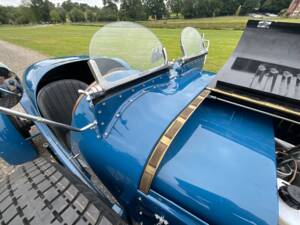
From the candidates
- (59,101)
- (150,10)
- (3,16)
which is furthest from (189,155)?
(3,16)

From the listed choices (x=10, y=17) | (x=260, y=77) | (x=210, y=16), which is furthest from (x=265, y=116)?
(x=10, y=17)

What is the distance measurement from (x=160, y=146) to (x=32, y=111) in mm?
1669

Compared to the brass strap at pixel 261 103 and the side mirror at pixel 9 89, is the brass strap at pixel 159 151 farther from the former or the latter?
the side mirror at pixel 9 89

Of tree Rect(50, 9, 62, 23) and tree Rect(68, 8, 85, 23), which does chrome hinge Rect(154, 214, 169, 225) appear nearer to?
tree Rect(68, 8, 85, 23)

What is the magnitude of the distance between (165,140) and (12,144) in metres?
1.82

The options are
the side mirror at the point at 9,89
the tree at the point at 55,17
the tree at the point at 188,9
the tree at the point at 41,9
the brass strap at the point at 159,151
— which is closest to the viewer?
the brass strap at the point at 159,151

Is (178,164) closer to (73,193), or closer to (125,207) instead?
(125,207)

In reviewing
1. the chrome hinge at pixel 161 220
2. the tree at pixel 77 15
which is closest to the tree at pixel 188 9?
the tree at pixel 77 15

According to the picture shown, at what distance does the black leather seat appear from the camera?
220 cm

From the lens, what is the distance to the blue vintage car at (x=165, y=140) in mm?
1003

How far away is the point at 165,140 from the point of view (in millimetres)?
1142

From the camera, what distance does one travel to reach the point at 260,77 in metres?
1.73

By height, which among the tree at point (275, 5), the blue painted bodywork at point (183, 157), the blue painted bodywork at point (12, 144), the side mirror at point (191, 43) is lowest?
the tree at point (275, 5)

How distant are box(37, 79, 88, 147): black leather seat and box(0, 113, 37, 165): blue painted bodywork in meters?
0.39
